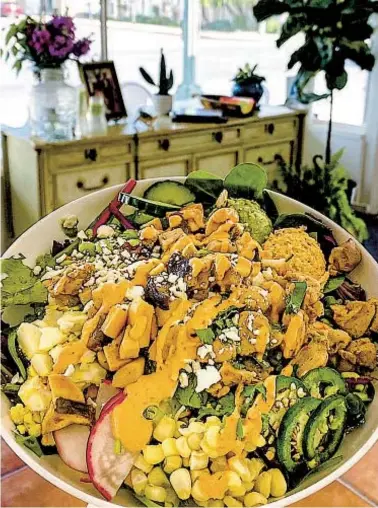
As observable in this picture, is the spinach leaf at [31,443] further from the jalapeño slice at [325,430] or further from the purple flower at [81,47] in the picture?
the purple flower at [81,47]

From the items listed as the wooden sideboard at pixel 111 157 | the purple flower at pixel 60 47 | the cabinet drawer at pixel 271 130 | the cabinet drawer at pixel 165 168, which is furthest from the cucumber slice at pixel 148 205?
the cabinet drawer at pixel 271 130

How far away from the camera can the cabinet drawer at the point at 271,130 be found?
396 cm

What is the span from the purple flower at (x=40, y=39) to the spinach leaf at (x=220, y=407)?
2690 mm

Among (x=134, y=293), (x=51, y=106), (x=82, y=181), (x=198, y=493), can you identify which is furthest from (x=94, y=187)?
(x=198, y=493)

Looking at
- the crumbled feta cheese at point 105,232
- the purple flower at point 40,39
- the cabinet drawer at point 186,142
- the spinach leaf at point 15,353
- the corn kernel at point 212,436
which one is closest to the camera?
the corn kernel at point 212,436

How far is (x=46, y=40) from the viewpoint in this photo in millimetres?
3127

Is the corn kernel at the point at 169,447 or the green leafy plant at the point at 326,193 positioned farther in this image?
the green leafy plant at the point at 326,193

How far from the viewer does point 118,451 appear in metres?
0.77

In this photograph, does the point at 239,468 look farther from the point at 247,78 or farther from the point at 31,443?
the point at 247,78

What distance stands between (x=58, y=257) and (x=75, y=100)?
2.41 m

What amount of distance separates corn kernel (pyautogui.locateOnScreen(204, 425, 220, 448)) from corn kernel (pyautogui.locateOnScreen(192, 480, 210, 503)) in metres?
0.05

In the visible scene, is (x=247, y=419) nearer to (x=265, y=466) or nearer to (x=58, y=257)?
(x=265, y=466)

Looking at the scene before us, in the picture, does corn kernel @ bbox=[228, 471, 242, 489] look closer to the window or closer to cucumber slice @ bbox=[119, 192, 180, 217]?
→ cucumber slice @ bbox=[119, 192, 180, 217]

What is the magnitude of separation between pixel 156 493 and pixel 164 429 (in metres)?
0.07
